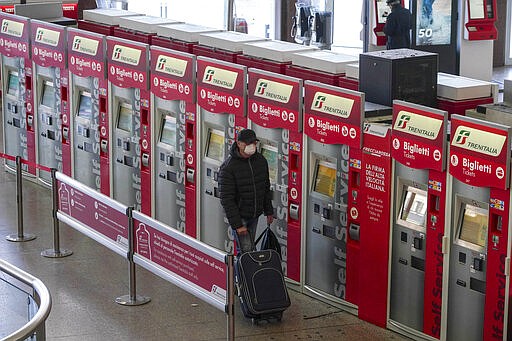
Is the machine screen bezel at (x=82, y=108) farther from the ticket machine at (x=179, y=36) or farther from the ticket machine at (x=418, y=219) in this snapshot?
the ticket machine at (x=418, y=219)

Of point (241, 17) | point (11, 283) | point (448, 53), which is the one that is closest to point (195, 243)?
point (11, 283)

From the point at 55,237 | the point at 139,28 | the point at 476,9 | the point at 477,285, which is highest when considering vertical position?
the point at 476,9

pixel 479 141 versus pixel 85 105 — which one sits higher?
pixel 479 141

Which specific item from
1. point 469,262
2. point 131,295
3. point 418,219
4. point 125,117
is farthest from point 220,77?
point 469,262

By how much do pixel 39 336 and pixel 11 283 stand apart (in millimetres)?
1962

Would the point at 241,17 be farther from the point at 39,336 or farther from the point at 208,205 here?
the point at 39,336

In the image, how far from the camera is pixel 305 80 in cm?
1014

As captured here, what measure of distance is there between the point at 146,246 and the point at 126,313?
0.72 metres

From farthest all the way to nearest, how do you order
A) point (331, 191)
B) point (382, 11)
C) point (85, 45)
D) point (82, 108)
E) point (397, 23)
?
point (382, 11)
point (397, 23)
point (82, 108)
point (85, 45)
point (331, 191)

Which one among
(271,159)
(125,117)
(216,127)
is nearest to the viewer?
(271,159)

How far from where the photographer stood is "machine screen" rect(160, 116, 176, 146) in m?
11.8

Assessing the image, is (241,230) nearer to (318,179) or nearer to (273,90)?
(318,179)

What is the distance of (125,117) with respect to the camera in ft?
41.4

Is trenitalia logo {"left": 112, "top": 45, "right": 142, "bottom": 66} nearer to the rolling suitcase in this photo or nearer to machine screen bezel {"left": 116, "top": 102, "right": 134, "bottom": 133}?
machine screen bezel {"left": 116, "top": 102, "right": 134, "bottom": 133}
